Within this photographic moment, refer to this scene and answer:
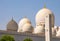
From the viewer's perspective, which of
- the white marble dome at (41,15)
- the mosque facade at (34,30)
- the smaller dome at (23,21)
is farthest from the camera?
the smaller dome at (23,21)

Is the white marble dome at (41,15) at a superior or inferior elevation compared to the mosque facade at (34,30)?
superior

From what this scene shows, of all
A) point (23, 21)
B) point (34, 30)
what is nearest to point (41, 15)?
point (23, 21)

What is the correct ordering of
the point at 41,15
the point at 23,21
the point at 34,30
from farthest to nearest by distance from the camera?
the point at 23,21, the point at 41,15, the point at 34,30

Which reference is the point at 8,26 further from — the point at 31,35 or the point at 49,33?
the point at 49,33

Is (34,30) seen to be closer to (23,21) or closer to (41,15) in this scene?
(41,15)

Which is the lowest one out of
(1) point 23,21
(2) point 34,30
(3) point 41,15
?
(2) point 34,30

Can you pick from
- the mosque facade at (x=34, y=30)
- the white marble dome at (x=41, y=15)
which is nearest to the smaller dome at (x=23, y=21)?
the mosque facade at (x=34, y=30)

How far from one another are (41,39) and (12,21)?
14.2 feet

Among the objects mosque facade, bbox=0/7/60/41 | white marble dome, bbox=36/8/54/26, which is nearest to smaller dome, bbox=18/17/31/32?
mosque facade, bbox=0/7/60/41

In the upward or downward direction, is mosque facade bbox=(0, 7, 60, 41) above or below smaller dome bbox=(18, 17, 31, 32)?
below

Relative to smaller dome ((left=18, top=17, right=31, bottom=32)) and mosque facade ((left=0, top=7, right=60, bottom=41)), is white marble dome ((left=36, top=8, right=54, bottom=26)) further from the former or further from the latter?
smaller dome ((left=18, top=17, right=31, bottom=32))

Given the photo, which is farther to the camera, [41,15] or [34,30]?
[41,15]

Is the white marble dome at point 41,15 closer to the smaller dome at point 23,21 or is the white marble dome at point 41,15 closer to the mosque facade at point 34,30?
the mosque facade at point 34,30

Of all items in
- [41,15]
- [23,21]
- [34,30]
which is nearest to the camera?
[34,30]
